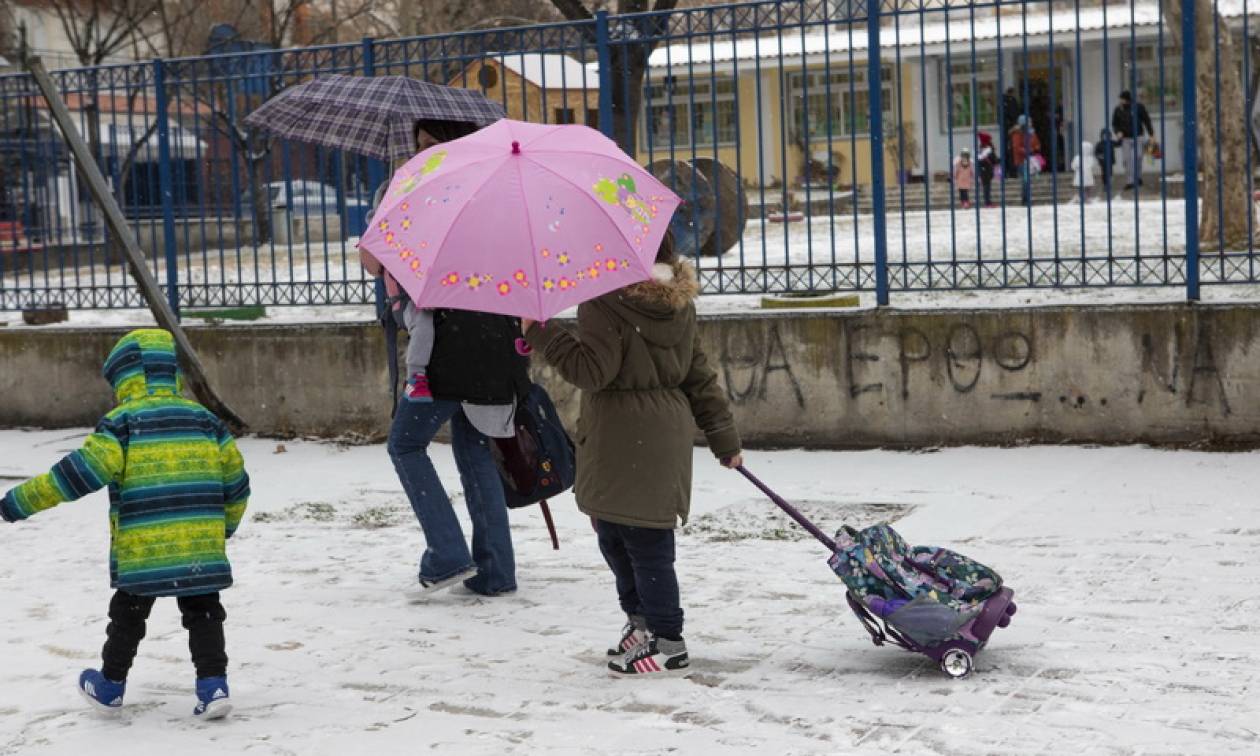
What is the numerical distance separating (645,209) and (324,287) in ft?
21.7

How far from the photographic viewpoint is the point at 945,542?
25.0 ft

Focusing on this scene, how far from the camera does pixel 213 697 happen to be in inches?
205

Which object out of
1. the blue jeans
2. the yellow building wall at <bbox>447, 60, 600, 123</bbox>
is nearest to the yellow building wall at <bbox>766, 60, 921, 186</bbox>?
the yellow building wall at <bbox>447, 60, 600, 123</bbox>

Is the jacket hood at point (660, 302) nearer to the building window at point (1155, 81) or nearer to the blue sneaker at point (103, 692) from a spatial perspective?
the blue sneaker at point (103, 692)

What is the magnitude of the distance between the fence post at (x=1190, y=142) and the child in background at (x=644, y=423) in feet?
15.1

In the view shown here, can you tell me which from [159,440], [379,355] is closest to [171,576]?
[159,440]

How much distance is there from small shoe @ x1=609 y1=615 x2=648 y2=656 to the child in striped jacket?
4.19ft

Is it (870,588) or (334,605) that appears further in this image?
(334,605)

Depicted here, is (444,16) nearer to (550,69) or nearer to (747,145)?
(747,145)

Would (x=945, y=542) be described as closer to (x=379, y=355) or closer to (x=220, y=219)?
(x=379, y=355)

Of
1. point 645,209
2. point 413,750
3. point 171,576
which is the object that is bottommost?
point 413,750

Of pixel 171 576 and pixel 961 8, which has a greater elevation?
pixel 961 8

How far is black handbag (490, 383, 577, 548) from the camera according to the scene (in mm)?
6691

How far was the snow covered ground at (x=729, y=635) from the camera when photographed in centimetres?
493
